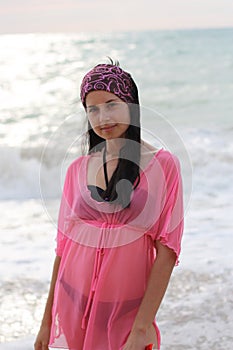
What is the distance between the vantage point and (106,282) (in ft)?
6.72

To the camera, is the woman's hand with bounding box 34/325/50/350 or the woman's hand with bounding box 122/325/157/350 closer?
the woman's hand with bounding box 122/325/157/350

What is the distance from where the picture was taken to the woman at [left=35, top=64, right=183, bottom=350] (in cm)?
200

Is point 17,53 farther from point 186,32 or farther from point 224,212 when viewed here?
point 224,212

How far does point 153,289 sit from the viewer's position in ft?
6.56

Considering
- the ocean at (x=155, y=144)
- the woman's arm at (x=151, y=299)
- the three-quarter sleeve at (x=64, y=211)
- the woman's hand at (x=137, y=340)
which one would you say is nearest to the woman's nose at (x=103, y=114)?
the ocean at (x=155, y=144)

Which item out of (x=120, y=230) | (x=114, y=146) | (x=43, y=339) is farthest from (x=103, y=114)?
(x=43, y=339)

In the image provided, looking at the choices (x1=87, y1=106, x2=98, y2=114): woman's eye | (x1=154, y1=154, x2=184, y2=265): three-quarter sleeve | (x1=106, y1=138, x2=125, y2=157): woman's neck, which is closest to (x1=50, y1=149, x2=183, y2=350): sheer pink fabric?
(x1=154, y1=154, x2=184, y2=265): three-quarter sleeve

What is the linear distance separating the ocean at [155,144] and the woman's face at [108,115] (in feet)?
0.25

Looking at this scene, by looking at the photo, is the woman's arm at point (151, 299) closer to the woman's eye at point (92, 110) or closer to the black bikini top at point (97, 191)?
the black bikini top at point (97, 191)

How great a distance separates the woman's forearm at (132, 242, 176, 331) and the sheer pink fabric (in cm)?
4

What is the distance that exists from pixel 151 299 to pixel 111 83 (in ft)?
2.06

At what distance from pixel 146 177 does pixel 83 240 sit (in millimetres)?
278

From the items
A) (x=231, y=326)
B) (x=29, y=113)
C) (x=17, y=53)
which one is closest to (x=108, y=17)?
(x=17, y=53)

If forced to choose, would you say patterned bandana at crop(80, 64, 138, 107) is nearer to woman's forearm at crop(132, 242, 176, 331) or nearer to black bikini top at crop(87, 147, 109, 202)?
black bikini top at crop(87, 147, 109, 202)
